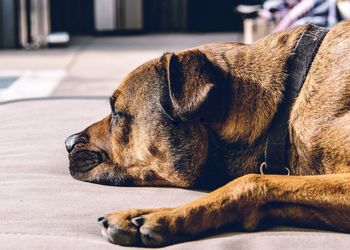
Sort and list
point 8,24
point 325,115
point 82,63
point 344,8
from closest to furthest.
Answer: point 325,115 < point 344,8 < point 82,63 < point 8,24

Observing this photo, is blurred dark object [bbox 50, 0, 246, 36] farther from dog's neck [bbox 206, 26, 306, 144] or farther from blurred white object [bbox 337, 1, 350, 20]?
dog's neck [bbox 206, 26, 306, 144]

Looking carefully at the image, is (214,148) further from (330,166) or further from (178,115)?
(330,166)

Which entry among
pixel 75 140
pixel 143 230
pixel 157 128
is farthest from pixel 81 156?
pixel 143 230

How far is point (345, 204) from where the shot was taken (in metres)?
2.48

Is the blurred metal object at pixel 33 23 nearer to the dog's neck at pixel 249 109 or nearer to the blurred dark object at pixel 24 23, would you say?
the blurred dark object at pixel 24 23

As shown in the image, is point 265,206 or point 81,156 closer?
point 265,206

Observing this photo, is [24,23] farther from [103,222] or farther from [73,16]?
[103,222]

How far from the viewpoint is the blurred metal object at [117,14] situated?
11.6 metres

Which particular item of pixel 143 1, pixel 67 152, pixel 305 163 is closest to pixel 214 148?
pixel 305 163

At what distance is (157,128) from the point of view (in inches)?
115

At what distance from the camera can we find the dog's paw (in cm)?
237

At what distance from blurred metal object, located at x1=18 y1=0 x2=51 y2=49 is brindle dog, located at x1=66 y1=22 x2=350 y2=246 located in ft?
23.2

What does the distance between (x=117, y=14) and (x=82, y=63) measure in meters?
2.96

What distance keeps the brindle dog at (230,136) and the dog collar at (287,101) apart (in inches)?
0.7
